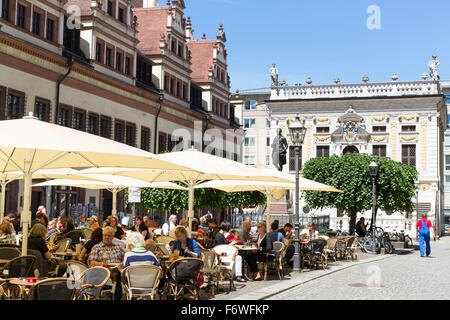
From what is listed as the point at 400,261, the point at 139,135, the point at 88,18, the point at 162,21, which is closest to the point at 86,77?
the point at 88,18

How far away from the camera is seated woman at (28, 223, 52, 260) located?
10.7 metres

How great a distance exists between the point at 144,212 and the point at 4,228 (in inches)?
1103

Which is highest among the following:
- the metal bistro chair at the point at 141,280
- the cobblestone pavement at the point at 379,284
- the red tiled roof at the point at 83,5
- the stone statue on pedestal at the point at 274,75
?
the stone statue on pedestal at the point at 274,75

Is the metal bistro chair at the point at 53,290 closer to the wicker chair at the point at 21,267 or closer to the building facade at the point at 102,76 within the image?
the wicker chair at the point at 21,267

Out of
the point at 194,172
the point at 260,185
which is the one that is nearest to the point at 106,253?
the point at 194,172

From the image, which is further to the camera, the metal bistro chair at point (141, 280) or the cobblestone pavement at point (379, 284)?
the cobblestone pavement at point (379, 284)

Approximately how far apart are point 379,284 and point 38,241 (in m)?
8.13

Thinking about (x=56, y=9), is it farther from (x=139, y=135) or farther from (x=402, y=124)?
(x=402, y=124)

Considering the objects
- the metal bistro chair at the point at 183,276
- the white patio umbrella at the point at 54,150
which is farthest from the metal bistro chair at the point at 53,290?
the metal bistro chair at the point at 183,276

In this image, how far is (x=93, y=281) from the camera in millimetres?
8977

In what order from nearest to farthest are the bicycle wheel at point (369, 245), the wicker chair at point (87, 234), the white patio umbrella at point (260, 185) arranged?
the wicker chair at point (87, 234)
the white patio umbrella at point (260, 185)
the bicycle wheel at point (369, 245)

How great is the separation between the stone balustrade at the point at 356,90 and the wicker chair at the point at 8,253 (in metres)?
50.8

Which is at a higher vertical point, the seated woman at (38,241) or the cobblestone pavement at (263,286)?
the seated woman at (38,241)

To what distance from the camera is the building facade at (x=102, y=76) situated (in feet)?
88.0
